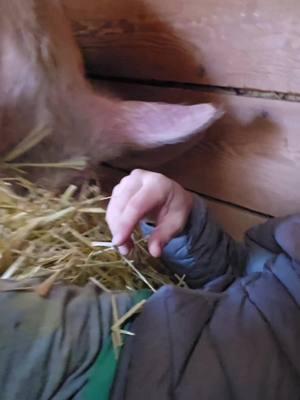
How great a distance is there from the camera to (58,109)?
110cm

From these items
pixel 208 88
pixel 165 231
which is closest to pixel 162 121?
pixel 208 88

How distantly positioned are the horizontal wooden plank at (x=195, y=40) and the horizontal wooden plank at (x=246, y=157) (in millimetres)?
32

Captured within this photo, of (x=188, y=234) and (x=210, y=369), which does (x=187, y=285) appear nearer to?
(x=188, y=234)

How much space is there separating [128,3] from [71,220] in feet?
1.59

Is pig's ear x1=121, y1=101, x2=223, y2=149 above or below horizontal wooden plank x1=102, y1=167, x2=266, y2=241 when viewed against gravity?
above

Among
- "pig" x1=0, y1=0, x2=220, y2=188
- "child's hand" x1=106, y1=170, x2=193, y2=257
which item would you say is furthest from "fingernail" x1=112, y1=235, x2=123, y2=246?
"pig" x1=0, y1=0, x2=220, y2=188

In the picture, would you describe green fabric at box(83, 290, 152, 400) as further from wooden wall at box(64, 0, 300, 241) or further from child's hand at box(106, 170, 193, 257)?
wooden wall at box(64, 0, 300, 241)

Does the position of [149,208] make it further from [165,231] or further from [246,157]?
[246,157]

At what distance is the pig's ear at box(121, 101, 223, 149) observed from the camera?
108 centimetres

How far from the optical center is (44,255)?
89cm

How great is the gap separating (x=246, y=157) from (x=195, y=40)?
0.68 feet

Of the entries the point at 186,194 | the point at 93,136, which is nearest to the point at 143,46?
the point at 93,136

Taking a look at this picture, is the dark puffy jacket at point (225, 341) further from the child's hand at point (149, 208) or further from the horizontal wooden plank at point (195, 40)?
the horizontal wooden plank at point (195, 40)

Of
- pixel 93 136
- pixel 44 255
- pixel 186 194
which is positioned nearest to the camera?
pixel 44 255
